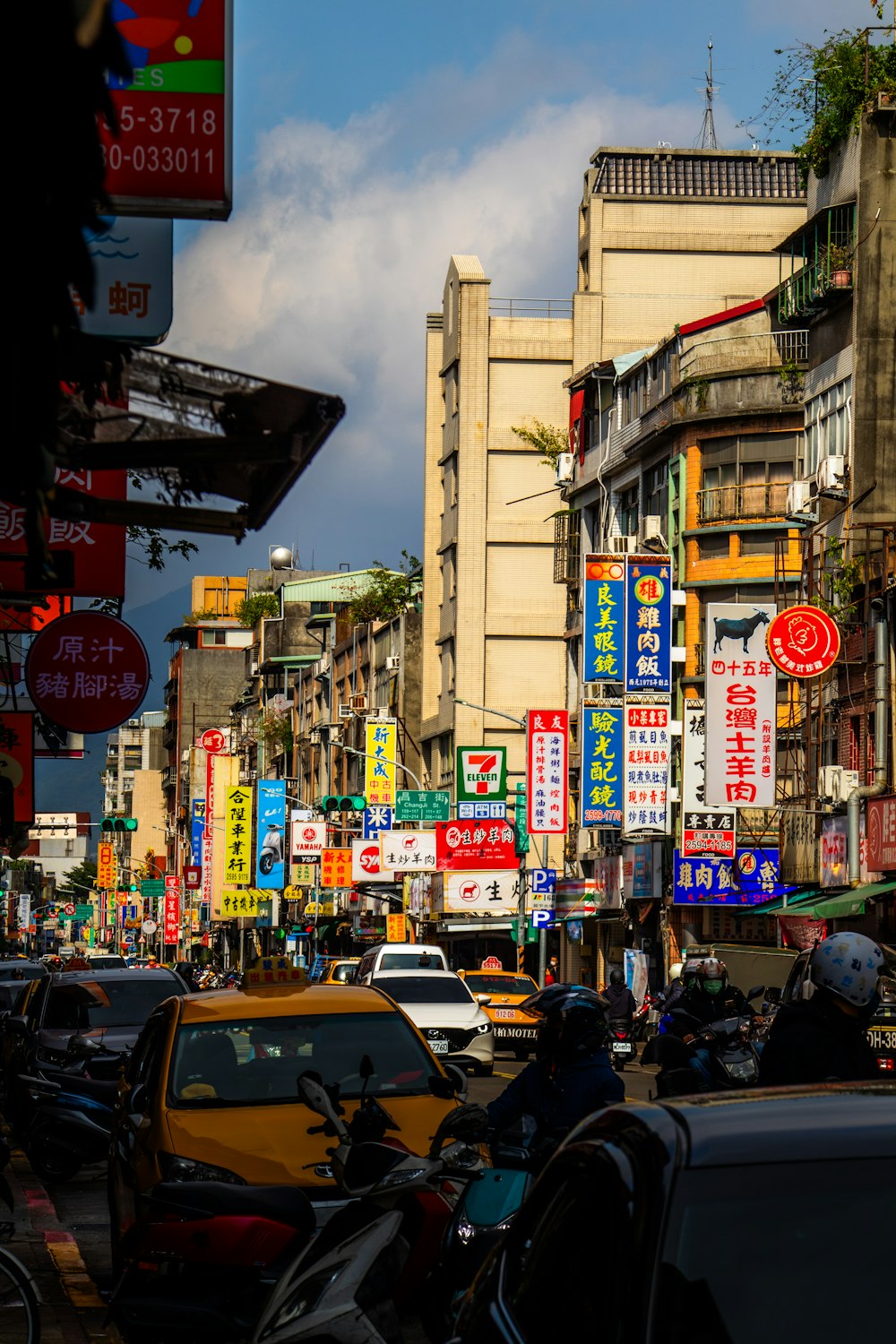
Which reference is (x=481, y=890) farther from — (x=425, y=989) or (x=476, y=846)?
(x=425, y=989)

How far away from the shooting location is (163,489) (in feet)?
25.0

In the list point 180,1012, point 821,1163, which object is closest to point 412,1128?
point 180,1012

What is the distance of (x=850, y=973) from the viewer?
8219 mm

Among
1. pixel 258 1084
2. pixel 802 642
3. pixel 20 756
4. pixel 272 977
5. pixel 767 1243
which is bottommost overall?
pixel 258 1084

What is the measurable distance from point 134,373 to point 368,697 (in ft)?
281

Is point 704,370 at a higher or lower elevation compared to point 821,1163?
higher

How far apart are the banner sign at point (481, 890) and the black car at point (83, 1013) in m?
36.2

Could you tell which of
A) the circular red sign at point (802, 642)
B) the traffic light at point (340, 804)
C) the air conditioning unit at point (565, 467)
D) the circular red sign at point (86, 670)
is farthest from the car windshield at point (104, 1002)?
the air conditioning unit at point (565, 467)

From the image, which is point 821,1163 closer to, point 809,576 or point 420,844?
point 809,576

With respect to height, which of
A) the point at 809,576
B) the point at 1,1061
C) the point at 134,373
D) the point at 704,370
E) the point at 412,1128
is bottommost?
the point at 1,1061

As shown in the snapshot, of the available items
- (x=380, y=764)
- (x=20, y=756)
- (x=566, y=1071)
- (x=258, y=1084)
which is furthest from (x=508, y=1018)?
(x=380, y=764)

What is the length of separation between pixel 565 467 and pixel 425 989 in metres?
36.6

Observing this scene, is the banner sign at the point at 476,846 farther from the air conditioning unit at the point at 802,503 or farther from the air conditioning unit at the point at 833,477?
the air conditioning unit at the point at 833,477

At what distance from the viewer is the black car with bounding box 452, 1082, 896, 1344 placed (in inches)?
150
